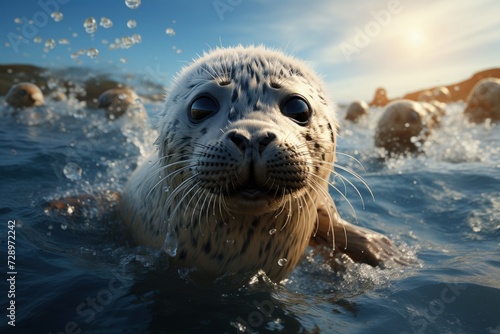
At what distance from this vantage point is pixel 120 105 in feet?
34.1

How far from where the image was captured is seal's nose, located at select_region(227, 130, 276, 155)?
195 centimetres

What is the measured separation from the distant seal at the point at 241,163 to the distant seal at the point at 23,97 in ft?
27.4

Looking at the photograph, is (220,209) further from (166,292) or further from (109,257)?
(109,257)

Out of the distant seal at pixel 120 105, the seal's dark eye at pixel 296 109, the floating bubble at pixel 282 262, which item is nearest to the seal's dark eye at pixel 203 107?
the seal's dark eye at pixel 296 109

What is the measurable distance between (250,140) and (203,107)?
584 millimetres

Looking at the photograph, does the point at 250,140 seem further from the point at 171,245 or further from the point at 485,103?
the point at 485,103

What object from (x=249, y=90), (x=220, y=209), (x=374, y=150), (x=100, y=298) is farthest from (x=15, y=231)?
(x=374, y=150)

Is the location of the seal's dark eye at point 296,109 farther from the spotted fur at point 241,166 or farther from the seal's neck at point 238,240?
the seal's neck at point 238,240

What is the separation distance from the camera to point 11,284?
8.34ft

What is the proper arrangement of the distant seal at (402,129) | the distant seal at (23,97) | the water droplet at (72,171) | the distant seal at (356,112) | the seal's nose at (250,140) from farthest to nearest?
the distant seal at (356,112), the distant seal at (23,97), the distant seal at (402,129), the water droplet at (72,171), the seal's nose at (250,140)

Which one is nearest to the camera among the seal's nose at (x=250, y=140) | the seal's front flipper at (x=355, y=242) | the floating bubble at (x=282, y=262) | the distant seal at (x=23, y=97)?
the seal's nose at (x=250, y=140)

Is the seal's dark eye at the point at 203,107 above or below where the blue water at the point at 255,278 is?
above

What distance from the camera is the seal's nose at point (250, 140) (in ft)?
6.41

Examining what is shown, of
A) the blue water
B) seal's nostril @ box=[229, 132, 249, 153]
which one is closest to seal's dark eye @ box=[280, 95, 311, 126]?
seal's nostril @ box=[229, 132, 249, 153]
